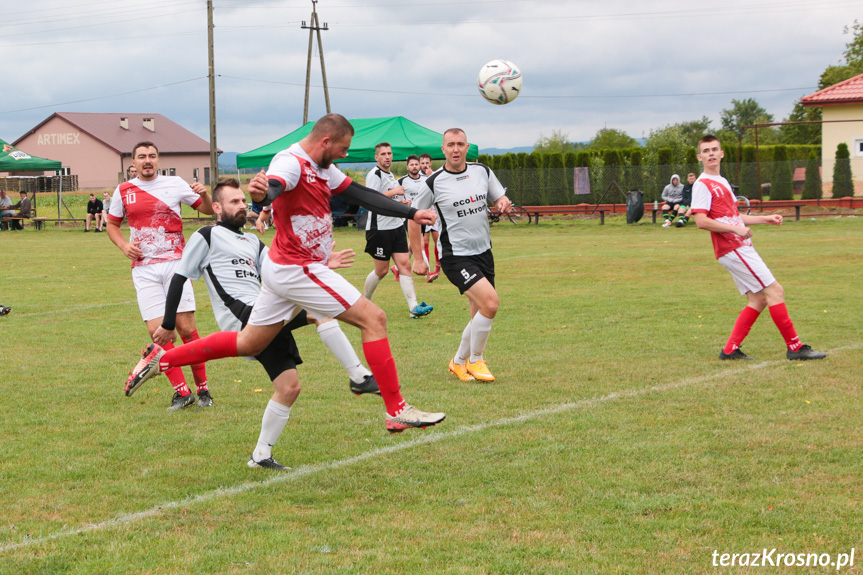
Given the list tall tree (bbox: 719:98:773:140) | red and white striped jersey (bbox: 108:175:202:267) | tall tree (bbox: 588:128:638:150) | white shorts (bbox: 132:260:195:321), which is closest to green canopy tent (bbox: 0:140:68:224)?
red and white striped jersey (bbox: 108:175:202:267)

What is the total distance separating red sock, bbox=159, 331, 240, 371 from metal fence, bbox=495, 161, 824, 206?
100 feet

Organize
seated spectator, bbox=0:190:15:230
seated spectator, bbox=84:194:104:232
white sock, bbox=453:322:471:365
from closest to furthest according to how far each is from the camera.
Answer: white sock, bbox=453:322:471:365, seated spectator, bbox=84:194:104:232, seated spectator, bbox=0:190:15:230

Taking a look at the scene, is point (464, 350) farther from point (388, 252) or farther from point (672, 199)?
point (672, 199)

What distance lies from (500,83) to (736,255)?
193 inches

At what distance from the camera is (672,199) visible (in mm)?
30281

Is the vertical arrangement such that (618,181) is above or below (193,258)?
above

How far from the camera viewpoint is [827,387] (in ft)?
22.6

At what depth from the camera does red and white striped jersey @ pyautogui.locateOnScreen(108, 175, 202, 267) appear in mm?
7070

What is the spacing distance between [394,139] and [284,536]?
27118mm

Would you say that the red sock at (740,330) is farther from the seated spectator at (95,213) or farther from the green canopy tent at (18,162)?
the green canopy tent at (18,162)

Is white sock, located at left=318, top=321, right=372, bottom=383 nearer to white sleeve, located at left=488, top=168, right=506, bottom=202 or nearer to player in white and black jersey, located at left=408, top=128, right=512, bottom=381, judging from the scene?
player in white and black jersey, located at left=408, top=128, right=512, bottom=381

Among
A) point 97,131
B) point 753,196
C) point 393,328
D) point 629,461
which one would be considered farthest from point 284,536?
point 97,131

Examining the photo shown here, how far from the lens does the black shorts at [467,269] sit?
7742 millimetres

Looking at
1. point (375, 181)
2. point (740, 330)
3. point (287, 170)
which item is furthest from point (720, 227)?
point (375, 181)
